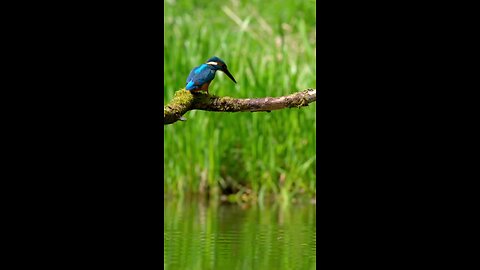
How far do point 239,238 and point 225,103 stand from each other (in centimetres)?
93

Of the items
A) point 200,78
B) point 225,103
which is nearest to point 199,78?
point 200,78

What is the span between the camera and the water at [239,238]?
2.72 m

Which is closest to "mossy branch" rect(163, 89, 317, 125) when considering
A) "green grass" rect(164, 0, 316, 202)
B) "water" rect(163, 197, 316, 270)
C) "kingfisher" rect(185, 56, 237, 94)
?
"kingfisher" rect(185, 56, 237, 94)

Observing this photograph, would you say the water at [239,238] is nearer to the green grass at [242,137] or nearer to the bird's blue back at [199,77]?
the bird's blue back at [199,77]

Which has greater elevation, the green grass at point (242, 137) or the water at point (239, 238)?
the green grass at point (242, 137)

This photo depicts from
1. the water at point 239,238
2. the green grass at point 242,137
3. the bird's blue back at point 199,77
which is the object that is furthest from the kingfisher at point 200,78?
the green grass at point 242,137

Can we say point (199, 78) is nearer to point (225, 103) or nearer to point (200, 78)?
point (200, 78)

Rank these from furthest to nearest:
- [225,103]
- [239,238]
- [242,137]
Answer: [242,137] → [239,238] → [225,103]

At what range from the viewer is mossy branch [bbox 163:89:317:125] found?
255 centimetres

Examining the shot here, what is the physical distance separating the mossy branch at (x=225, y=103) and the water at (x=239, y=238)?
0.53 metres

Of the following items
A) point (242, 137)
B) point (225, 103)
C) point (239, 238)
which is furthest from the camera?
point (242, 137)

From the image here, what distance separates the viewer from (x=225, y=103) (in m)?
2.62

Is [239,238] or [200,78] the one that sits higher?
[200,78]
